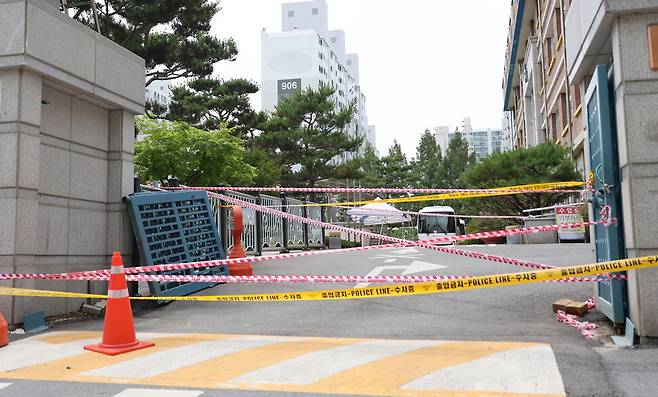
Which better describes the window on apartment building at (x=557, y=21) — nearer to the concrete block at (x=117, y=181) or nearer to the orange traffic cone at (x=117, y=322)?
the concrete block at (x=117, y=181)

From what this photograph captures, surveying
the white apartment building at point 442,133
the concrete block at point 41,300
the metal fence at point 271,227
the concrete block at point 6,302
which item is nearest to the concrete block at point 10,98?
the concrete block at point 6,302

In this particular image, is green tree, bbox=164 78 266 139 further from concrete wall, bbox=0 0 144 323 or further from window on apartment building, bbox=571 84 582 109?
concrete wall, bbox=0 0 144 323

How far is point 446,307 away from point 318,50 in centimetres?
10422

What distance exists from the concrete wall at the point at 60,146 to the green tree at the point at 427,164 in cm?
5900

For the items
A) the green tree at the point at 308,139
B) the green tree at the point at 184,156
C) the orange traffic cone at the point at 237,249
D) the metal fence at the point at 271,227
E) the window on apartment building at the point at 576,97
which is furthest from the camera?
the green tree at the point at 308,139

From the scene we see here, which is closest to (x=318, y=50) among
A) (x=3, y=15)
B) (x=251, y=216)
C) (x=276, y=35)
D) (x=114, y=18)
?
(x=276, y=35)

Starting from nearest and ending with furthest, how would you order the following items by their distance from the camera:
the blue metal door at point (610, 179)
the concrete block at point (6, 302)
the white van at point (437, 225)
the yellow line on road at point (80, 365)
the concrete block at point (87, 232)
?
the yellow line on road at point (80, 365) → the blue metal door at point (610, 179) → the concrete block at point (6, 302) → the concrete block at point (87, 232) → the white van at point (437, 225)

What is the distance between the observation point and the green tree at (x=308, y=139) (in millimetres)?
43406

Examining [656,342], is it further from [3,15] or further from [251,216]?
[251,216]

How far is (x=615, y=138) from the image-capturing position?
5.13m

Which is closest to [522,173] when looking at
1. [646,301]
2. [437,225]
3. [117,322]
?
[437,225]

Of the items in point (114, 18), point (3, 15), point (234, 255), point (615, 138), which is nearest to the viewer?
point (615, 138)

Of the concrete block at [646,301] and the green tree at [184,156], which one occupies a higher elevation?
the green tree at [184,156]

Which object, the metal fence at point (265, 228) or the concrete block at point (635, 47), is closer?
the concrete block at point (635, 47)
